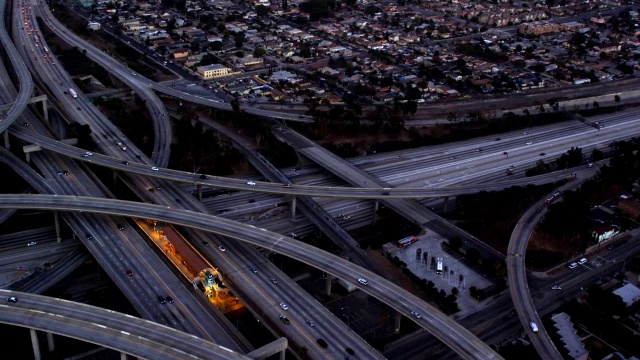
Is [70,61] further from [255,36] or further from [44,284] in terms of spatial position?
[44,284]

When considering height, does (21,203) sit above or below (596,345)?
above

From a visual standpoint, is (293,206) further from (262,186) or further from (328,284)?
(328,284)

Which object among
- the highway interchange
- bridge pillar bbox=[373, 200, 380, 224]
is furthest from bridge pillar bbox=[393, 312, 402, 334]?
bridge pillar bbox=[373, 200, 380, 224]

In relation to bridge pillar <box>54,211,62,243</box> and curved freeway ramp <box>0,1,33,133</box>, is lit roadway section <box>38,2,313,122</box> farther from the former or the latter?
bridge pillar <box>54,211,62,243</box>

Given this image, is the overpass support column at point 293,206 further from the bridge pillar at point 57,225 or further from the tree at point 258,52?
the tree at point 258,52

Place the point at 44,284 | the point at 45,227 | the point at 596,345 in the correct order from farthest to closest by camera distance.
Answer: the point at 45,227 < the point at 44,284 < the point at 596,345

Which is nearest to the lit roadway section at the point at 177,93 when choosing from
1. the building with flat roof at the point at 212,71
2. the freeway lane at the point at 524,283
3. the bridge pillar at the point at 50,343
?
the building with flat roof at the point at 212,71

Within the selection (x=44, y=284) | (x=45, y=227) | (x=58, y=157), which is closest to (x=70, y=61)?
(x=58, y=157)
